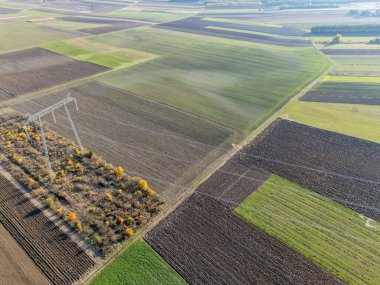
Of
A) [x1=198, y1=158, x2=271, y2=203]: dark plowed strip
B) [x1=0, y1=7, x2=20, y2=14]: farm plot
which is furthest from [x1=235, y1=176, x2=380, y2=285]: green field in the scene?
[x1=0, y1=7, x2=20, y2=14]: farm plot

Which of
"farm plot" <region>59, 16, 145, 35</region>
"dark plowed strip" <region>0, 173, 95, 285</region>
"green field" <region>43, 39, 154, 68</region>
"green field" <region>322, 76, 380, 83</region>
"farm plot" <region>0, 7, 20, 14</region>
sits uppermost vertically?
"farm plot" <region>0, 7, 20, 14</region>

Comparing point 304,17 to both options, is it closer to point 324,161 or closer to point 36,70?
point 324,161

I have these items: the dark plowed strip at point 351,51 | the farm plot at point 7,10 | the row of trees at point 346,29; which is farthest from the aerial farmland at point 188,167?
the farm plot at point 7,10

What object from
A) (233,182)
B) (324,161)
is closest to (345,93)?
(324,161)

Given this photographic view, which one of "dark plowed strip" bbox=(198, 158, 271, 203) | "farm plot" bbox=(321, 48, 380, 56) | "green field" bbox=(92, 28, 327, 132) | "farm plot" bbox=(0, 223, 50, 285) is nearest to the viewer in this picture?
"farm plot" bbox=(0, 223, 50, 285)

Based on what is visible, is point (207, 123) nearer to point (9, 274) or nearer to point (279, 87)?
point (279, 87)

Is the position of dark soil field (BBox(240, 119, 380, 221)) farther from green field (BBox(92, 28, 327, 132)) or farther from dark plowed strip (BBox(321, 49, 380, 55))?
dark plowed strip (BBox(321, 49, 380, 55))
